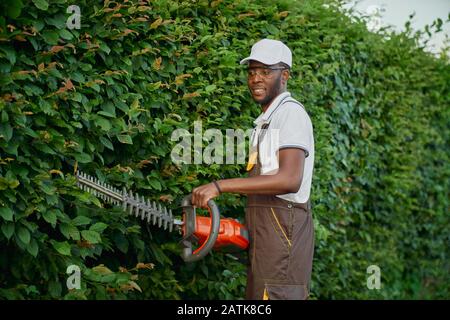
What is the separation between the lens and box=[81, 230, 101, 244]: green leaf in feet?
12.5

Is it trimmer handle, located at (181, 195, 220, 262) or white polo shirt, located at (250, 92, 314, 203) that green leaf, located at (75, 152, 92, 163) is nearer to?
trimmer handle, located at (181, 195, 220, 262)

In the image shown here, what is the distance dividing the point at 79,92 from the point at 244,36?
181cm

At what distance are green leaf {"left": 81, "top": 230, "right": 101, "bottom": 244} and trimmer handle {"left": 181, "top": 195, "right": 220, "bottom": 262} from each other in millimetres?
528

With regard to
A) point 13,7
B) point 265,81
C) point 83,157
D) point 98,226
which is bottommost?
point 98,226

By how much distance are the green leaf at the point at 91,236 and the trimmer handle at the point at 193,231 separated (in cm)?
53

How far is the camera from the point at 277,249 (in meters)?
3.62

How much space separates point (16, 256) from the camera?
12.3 feet

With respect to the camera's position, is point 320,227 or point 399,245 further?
point 399,245

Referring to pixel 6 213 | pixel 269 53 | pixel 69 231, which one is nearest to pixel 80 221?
pixel 69 231

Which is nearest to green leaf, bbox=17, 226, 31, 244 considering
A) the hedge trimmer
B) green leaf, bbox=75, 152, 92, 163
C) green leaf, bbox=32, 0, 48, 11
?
the hedge trimmer

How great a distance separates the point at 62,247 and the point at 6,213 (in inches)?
15.5

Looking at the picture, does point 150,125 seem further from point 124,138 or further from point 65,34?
point 65,34
